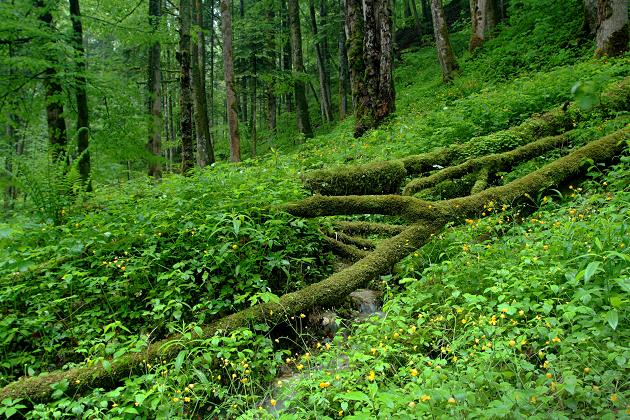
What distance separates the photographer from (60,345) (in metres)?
3.66

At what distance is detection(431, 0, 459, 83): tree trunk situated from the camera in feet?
50.7

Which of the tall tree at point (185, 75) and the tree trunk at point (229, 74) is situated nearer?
the tall tree at point (185, 75)

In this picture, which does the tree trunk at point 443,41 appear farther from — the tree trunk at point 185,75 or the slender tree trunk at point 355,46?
the tree trunk at point 185,75

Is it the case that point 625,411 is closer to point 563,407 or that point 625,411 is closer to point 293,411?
point 563,407

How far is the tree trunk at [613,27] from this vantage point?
363 inches

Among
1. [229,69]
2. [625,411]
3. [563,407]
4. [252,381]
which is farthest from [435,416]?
[229,69]

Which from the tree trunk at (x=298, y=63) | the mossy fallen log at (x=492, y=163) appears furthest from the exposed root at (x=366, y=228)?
the tree trunk at (x=298, y=63)

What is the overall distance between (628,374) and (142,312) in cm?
359

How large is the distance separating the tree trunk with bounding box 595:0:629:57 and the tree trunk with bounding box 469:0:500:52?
8.14 metres

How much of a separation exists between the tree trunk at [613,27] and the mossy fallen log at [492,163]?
5198 mm

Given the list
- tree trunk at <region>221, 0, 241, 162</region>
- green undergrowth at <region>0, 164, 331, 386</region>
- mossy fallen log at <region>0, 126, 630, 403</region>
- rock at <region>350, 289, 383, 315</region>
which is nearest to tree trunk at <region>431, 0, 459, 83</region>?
tree trunk at <region>221, 0, 241, 162</region>

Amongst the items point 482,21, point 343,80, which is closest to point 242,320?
point 482,21

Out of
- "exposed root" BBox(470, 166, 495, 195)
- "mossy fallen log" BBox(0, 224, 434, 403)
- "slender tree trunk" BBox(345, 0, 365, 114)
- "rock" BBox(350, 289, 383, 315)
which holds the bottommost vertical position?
"rock" BBox(350, 289, 383, 315)

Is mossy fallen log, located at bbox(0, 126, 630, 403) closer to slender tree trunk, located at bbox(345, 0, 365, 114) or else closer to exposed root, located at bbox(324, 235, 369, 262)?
exposed root, located at bbox(324, 235, 369, 262)
